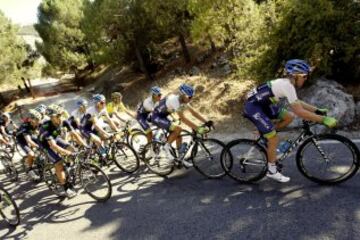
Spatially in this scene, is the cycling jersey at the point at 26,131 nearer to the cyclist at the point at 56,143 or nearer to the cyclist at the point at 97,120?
the cyclist at the point at 97,120

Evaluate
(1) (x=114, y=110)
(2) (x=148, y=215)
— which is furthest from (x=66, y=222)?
(1) (x=114, y=110)

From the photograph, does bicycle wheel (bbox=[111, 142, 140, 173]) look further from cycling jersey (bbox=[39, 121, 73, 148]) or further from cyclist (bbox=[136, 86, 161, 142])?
cycling jersey (bbox=[39, 121, 73, 148])

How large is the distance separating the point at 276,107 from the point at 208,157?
6.04ft

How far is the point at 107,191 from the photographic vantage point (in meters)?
6.91

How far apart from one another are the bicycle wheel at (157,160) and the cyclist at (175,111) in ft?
0.64

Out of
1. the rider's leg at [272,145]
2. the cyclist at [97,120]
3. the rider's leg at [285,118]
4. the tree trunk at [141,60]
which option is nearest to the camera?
the rider's leg at [272,145]

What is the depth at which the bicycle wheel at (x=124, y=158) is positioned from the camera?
820 cm

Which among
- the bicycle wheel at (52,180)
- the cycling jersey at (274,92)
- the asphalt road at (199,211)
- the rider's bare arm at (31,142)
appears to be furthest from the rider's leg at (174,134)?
the rider's bare arm at (31,142)

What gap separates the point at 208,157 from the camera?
705 cm

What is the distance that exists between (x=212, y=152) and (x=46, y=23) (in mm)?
40109

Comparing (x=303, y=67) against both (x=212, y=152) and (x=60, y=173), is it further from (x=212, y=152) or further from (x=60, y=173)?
(x=60, y=173)

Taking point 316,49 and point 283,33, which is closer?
Result: point 316,49

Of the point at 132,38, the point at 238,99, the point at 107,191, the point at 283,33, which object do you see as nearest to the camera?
the point at 107,191

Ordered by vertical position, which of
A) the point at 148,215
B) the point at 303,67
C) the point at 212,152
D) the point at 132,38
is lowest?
the point at 148,215
